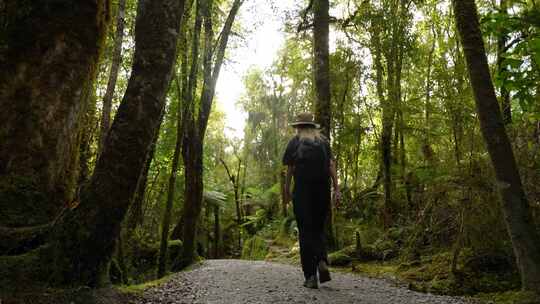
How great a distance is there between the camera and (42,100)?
4.51m

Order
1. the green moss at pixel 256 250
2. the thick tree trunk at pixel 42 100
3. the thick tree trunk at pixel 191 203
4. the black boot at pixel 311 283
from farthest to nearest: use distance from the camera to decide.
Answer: the green moss at pixel 256 250, the thick tree trunk at pixel 191 203, the black boot at pixel 311 283, the thick tree trunk at pixel 42 100

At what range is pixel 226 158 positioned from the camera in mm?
41938

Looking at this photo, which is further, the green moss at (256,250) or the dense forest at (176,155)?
the green moss at (256,250)

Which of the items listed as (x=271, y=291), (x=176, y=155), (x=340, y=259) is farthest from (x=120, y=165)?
(x=340, y=259)

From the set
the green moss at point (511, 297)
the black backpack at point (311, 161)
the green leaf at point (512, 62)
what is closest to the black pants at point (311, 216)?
the black backpack at point (311, 161)

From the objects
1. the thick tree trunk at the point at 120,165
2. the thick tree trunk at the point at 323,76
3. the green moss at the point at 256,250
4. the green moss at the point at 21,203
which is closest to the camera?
the thick tree trunk at the point at 120,165

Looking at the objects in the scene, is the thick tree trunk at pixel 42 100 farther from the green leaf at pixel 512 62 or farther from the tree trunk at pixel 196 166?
the green leaf at pixel 512 62

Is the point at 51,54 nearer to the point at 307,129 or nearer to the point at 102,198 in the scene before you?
the point at 102,198

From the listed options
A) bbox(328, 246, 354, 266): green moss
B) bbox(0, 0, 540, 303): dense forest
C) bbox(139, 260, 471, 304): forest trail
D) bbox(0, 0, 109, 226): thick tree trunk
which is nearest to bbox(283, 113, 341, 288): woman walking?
bbox(139, 260, 471, 304): forest trail

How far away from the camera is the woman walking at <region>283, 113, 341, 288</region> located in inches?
221

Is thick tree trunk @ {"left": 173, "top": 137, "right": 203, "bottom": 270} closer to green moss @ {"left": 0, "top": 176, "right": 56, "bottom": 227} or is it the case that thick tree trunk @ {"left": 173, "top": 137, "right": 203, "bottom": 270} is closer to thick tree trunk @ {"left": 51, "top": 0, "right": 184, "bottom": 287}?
green moss @ {"left": 0, "top": 176, "right": 56, "bottom": 227}

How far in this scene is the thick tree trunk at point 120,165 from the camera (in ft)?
12.4

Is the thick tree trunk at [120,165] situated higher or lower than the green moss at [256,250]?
higher

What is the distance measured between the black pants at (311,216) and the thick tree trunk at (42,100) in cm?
308
